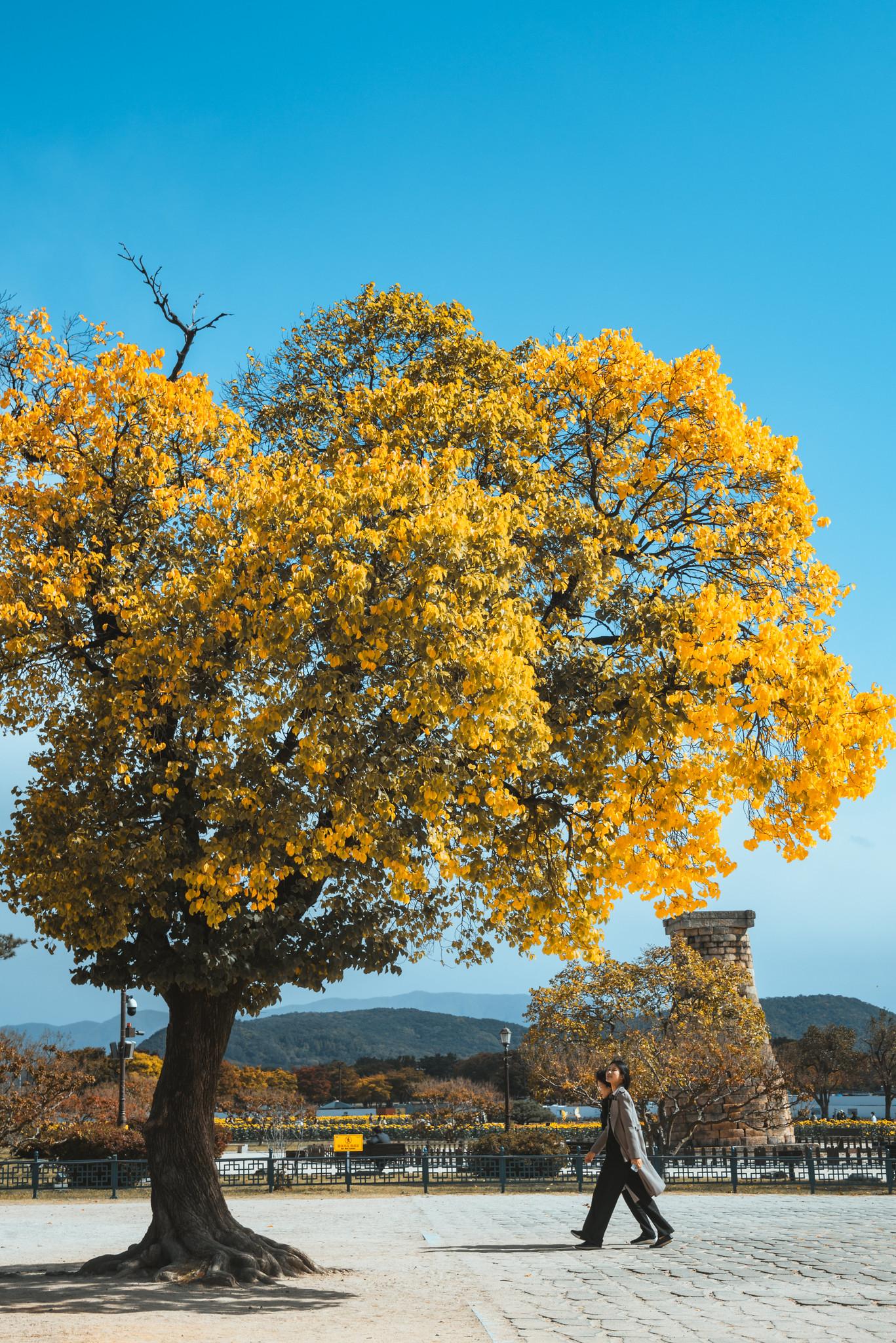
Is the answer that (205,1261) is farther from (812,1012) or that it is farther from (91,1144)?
(812,1012)

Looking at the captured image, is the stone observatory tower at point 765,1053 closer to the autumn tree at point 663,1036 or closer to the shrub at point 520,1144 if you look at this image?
the autumn tree at point 663,1036

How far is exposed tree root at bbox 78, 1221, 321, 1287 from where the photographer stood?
10633mm

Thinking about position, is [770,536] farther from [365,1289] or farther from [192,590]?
[365,1289]

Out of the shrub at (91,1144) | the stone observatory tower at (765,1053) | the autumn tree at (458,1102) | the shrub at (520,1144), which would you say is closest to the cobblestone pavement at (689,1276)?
the shrub at (520,1144)

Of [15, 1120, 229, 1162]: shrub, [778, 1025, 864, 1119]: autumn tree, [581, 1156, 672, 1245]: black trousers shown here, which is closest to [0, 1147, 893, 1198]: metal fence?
[15, 1120, 229, 1162]: shrub

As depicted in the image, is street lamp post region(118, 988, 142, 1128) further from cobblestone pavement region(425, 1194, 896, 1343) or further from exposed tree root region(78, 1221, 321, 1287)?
exposed tree root region(78, 1221, 321, 1287)

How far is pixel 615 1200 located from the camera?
11.7 metres

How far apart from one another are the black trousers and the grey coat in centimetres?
8

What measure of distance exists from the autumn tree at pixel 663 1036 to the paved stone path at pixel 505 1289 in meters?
9.55

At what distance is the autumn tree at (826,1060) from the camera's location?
2219 inches

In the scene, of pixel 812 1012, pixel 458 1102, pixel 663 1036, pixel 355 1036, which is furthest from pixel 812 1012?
pixel 663 1036

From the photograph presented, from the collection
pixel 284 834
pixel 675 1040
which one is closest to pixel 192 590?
pixel 284 834

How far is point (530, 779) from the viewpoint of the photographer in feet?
33.6

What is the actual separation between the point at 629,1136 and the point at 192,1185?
4367 mm
